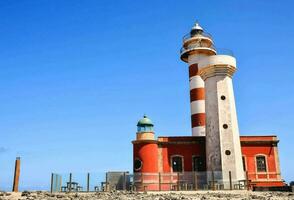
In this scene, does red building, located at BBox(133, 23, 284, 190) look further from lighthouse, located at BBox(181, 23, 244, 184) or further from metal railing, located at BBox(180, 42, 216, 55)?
metal railing, located at BBox(180, 42, 216, 55)

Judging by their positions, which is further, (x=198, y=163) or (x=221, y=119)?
(x=198, y=163)

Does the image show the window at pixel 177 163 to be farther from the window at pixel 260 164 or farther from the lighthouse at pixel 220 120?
the window at pixel 260 164

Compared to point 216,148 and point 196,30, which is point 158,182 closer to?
point 216,148

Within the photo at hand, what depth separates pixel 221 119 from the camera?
31.1 meters

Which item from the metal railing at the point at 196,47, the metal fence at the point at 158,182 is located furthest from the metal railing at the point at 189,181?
the metal railing at the point at 196,47

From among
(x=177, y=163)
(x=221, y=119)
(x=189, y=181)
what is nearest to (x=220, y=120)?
(x=221, y=119)

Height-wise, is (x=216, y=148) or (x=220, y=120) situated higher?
(x=220, y=120)

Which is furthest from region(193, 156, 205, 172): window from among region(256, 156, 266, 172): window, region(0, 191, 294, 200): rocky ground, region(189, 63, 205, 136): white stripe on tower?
region(0, 191, 294, 200): rocky ground

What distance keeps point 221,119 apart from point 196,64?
7.93 metres

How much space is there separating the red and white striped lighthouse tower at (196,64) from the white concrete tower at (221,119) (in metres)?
2.83

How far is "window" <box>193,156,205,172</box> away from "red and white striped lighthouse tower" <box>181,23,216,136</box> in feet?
8.76

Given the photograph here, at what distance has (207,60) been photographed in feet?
105

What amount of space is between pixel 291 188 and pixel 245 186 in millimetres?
3914

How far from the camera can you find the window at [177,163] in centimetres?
3194
